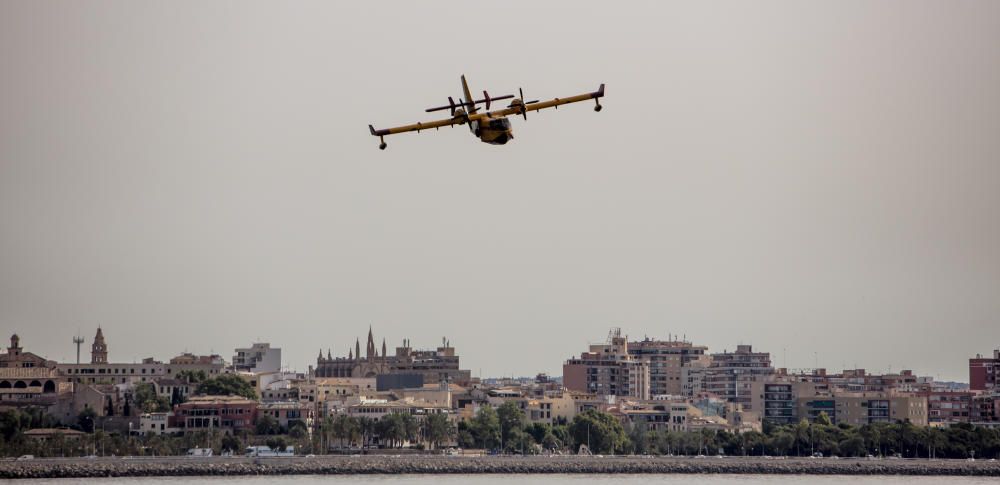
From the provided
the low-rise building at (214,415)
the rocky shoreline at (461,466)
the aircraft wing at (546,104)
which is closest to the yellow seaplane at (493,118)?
the aircraft wing at (546,104)

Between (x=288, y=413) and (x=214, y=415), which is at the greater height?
(x=288, y=413)

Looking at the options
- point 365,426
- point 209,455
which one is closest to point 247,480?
point 209,455

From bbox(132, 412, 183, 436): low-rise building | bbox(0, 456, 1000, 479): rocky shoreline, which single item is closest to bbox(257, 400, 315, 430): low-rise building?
bbox(132, 412, 183, 436): low-rise building

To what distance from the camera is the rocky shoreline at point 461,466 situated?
151750mm

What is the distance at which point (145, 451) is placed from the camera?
166125 millimetres

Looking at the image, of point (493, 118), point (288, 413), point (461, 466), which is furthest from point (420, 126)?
point (288, 413)

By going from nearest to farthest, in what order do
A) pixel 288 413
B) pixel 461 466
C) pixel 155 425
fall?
pixel 461 466, pixel 155 425, pixel 288 413

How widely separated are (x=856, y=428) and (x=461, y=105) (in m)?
129

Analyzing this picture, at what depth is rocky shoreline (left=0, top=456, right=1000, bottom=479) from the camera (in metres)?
152

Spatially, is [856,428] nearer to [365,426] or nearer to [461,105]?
[365,426]

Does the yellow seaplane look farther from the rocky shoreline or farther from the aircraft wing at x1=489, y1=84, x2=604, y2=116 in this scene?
the rocky shoreline

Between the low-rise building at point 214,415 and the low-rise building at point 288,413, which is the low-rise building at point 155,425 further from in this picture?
the low-rise building at point 288,413

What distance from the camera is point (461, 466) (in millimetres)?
160375

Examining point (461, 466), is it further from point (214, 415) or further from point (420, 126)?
point (420, 126)
